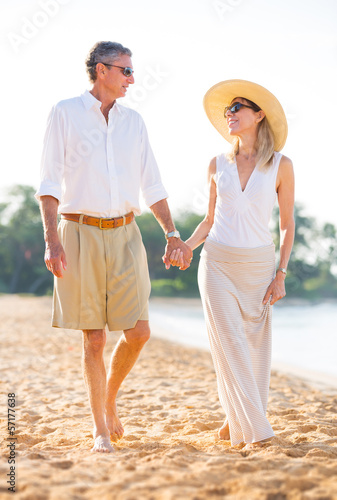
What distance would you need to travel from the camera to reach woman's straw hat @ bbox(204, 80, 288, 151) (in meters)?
3.68

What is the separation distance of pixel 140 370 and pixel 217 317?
4049mm

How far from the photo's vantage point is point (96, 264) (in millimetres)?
3432

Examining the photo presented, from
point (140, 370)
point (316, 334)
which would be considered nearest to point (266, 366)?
point (140, 370)

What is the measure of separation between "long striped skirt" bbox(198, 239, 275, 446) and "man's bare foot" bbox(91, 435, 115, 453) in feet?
2.53

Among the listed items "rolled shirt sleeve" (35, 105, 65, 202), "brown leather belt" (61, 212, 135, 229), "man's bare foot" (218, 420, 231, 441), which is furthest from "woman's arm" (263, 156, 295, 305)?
"rolled shirt sleeve" (35, 105, 65, 202)

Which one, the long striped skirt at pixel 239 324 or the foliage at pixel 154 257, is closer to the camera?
the long striped skirt at pixel 239 324

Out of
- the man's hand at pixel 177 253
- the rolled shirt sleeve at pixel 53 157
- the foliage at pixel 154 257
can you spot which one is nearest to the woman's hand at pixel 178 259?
the man's hand at pixel 177 253

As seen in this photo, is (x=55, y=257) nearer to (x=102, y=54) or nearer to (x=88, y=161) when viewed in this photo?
(x=88, y=161)

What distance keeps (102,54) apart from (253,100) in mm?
1029

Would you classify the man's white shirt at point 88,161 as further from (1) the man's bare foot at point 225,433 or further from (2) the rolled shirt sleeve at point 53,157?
(1) the man's bare foot at point 225,433

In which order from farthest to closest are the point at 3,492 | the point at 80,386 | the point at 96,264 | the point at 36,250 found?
the point at 36,250 < the point at 80,386 < the point at 96,264 < the point at 3,492

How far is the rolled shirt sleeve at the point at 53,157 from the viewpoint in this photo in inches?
132

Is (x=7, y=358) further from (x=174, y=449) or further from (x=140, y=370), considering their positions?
(x=174, y=449)

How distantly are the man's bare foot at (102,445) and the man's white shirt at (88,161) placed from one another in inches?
51.8
